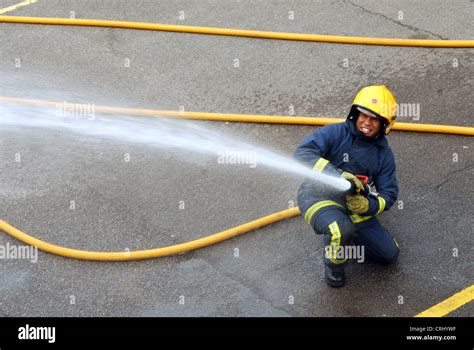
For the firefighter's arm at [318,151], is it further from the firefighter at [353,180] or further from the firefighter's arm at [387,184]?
the firefighter's arm at [387,184]

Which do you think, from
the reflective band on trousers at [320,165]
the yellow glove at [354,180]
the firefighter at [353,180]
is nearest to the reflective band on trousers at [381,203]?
the firefighter at [353,180]

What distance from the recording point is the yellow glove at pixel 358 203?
5.25 m

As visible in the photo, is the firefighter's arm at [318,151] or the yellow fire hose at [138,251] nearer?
the firefighter's arm at [318,151]

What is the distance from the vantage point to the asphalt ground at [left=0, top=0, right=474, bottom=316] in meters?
5.46

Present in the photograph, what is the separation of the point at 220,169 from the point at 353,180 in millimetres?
1756

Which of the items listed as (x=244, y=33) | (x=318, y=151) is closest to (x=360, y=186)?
(x=318, y=151)

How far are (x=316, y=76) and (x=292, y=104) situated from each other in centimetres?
60

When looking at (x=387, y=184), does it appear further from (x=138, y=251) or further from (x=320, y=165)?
(x=138, y=251)

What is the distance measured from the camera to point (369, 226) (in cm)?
558

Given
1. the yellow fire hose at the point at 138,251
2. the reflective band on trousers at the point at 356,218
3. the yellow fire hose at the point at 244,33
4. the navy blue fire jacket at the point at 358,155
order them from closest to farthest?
the navy blue fire jacket at the point at 358,155
the reflective band on trousers at the point at 356,218
the yellow fire hose at the point at 138,251
the yellow fire hose at the point at 244,33

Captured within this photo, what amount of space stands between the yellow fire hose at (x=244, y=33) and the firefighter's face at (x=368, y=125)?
311 centimetres

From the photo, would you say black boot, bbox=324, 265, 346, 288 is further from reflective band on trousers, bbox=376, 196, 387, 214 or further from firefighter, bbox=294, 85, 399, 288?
reflective band on trousers, bbox=376, 196, 387, 214
